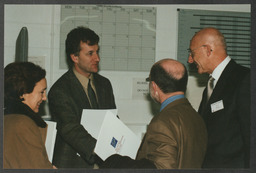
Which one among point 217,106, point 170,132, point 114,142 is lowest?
point 114,142

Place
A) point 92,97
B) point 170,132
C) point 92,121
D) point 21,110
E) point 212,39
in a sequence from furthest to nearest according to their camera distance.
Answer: point 92,97
point 92,121
point 212,39
point 21,110
point 170,132

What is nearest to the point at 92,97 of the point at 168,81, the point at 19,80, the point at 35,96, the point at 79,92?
the point at 79,92

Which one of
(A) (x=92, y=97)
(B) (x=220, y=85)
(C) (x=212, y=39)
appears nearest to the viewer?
(B) (x=220, y=85)

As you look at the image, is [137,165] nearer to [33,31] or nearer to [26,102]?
[26,102]

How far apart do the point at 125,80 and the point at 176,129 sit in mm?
1398

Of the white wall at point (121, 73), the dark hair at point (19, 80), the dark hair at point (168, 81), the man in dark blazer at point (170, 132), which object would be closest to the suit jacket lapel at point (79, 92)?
the white wall at point (121, 73)

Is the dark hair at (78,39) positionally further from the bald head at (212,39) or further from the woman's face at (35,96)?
the bald head at (212,39)

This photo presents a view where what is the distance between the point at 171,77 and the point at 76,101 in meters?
0.96

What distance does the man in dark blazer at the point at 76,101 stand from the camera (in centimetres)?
235

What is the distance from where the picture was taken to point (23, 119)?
1689mm

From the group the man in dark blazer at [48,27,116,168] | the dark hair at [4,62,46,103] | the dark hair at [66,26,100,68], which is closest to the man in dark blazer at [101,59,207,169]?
the man in dark blazer at [48,27,116,168]

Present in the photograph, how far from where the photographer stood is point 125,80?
117 inches

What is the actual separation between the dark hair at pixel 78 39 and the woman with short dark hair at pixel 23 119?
717 mm

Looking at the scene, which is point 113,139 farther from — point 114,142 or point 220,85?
point 220,85
